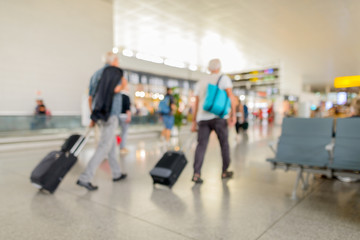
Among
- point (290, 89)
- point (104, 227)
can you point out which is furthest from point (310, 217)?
point (290, 89)

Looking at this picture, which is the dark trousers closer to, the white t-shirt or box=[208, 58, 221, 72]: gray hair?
the white t-shirt

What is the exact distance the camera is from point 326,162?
3.13 meters

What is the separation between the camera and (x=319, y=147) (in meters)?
3.26

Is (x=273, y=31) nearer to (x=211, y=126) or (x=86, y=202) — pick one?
(x=211, y=126)

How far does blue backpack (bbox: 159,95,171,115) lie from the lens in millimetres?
7258

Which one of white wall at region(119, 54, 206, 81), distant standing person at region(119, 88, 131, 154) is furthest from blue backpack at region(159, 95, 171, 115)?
white wall at region(119, 54, 206, 81)

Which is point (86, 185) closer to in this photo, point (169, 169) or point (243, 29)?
point (169, 169)

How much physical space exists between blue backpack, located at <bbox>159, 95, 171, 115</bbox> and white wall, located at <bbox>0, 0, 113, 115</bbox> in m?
3.65

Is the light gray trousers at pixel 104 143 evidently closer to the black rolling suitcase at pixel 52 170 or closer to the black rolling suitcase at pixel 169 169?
the black rolling suitcase at pixel 52 170

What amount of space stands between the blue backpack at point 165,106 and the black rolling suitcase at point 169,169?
3838mm

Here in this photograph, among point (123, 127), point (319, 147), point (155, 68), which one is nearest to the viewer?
point (319, 147)

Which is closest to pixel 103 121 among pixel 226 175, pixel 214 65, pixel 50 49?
pixel 214 65

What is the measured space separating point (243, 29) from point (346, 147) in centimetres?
950

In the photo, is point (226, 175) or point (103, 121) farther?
point (226, 175)
